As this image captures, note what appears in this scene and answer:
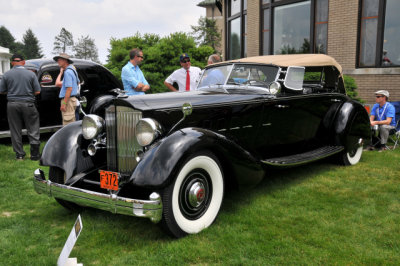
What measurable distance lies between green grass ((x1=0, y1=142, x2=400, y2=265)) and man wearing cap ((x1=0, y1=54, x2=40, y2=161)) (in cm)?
155

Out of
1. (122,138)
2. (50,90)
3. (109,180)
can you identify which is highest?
(50,90)

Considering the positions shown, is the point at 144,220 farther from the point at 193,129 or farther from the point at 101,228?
the point at 193,129

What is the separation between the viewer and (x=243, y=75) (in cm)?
471

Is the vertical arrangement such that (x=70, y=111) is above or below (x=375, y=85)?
below

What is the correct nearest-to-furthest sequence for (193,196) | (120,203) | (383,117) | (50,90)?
(120,203)
(193,196)
(383,117)
(50,90)

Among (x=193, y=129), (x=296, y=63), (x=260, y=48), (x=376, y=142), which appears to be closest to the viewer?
(x=193, y=129)

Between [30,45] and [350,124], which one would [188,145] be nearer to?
[350,124]

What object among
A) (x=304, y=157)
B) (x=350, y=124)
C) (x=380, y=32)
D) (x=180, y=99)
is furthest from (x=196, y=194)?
(x=380, y=32)

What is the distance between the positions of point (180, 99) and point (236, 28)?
35.2ft

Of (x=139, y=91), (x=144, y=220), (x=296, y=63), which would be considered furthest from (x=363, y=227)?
(x=139, y=91)

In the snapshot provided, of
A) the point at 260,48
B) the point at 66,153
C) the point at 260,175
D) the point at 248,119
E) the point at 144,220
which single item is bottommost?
the point at 144,220

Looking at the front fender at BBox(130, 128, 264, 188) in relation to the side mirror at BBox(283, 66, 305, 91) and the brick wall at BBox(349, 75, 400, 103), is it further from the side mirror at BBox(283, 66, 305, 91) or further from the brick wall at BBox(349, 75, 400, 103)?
the brick wall at BBox(349, 75, 400, 103)

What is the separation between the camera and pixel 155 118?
131 inches

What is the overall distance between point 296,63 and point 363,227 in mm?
2464
